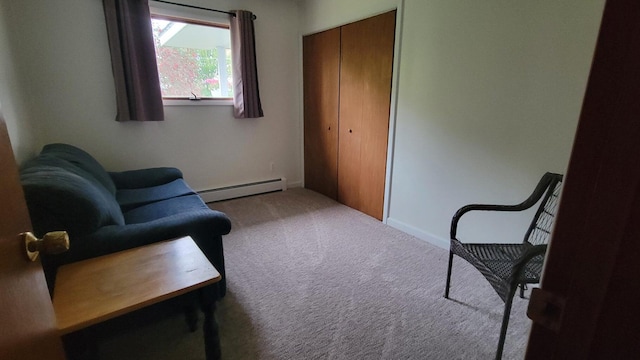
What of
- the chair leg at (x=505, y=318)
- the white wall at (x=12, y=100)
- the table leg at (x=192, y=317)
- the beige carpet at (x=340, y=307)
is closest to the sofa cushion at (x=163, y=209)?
the beige carpet at (x=340, y=307)

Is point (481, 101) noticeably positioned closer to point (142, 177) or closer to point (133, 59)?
point (142, 177)

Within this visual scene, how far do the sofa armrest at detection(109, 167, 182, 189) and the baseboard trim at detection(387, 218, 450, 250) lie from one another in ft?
7.01

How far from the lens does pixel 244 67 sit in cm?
338

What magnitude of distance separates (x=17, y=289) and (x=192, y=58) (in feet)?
10.3

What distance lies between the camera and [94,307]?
102 cm

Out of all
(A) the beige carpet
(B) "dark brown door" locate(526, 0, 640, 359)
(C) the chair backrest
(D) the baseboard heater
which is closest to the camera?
(B) "dark brown door" locate(526, 0, 640, 359)

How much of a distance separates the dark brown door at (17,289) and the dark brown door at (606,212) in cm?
88

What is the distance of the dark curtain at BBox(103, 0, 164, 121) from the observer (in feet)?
8.81

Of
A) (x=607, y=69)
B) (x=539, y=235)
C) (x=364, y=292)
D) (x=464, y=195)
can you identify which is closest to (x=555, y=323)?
(x=607, y=69)

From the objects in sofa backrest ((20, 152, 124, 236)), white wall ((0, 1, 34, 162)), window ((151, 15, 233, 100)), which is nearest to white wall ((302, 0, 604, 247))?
window ((151, 15, 233, 100))

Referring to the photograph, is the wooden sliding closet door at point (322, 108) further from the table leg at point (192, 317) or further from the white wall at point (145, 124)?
the table leg at point (192, 317)

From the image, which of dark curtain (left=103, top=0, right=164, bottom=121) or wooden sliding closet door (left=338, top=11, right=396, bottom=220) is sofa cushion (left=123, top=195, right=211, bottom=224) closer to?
dark curtain (left=103, top=0, right=164, bottom=121)

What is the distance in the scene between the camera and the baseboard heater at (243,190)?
3578 mm

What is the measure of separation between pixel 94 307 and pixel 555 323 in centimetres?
128
